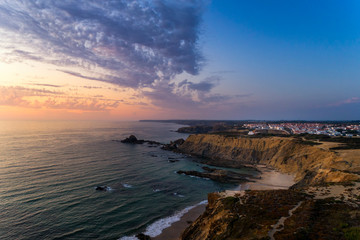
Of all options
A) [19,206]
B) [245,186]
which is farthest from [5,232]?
[245,186]

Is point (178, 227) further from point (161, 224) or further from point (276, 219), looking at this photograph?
point (276, 219)

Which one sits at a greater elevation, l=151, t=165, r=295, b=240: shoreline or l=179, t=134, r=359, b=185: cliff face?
l=179, t=134, r=359, b=185: cliff face

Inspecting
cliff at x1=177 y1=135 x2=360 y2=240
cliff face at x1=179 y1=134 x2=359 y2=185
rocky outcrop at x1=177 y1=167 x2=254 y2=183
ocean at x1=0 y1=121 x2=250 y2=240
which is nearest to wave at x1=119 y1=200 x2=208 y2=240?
ocean at x1=0 y1=121 x2=250 y2=240

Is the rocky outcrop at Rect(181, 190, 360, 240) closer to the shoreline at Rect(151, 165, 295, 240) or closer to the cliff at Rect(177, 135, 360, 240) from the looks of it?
the cliff at Rect(177, 135, 360, 240)

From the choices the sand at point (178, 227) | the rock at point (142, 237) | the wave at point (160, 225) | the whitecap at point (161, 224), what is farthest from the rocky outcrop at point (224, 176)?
the rock at point (142, 237)

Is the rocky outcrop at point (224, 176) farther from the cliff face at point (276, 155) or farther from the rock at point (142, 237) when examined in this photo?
the rock at point (142, 237)

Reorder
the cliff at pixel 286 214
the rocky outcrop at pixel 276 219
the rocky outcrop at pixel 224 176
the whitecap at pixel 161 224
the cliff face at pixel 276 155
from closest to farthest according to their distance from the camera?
1. the rocky outcrop at pixel 276 219
2. the cliff at pixel 286 214
3. the whitecap at pixel 161 224
4. the cliff face at pixel 276 155
5. the rocky outcrop at pixel 224 176

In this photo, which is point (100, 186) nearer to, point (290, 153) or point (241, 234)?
point (241, 234)
